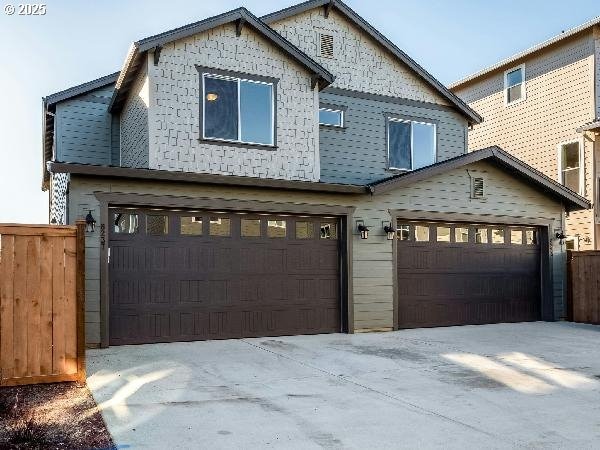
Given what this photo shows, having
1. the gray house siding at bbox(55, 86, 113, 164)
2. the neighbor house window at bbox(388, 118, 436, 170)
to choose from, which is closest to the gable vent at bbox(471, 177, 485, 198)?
the neighbor house window at bbox(388, 118, 436, 170)

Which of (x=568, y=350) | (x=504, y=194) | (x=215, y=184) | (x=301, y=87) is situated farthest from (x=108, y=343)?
(x=504, y=194)

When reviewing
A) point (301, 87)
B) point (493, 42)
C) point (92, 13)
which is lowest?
point (301, 87)

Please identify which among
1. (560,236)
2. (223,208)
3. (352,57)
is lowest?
(560,236)

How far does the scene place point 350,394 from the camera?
632cm

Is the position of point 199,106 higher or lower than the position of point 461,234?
higher

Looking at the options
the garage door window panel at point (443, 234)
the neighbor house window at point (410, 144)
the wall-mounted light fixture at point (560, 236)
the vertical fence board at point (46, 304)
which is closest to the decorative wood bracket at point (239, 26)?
the neighbor house window at point (410, 144)

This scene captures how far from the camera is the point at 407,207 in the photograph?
41.2 ft

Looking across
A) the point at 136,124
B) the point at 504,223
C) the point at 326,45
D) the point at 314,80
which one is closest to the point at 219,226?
the point at 136,124

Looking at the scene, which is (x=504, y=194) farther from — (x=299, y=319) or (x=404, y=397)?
(x=404, y=397)

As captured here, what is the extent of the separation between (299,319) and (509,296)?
18.6 ft

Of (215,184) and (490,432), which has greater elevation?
(215,184)

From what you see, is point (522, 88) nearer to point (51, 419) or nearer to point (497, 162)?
point (497, 162)

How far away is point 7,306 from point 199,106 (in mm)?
5756

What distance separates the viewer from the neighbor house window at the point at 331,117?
47.8ft
